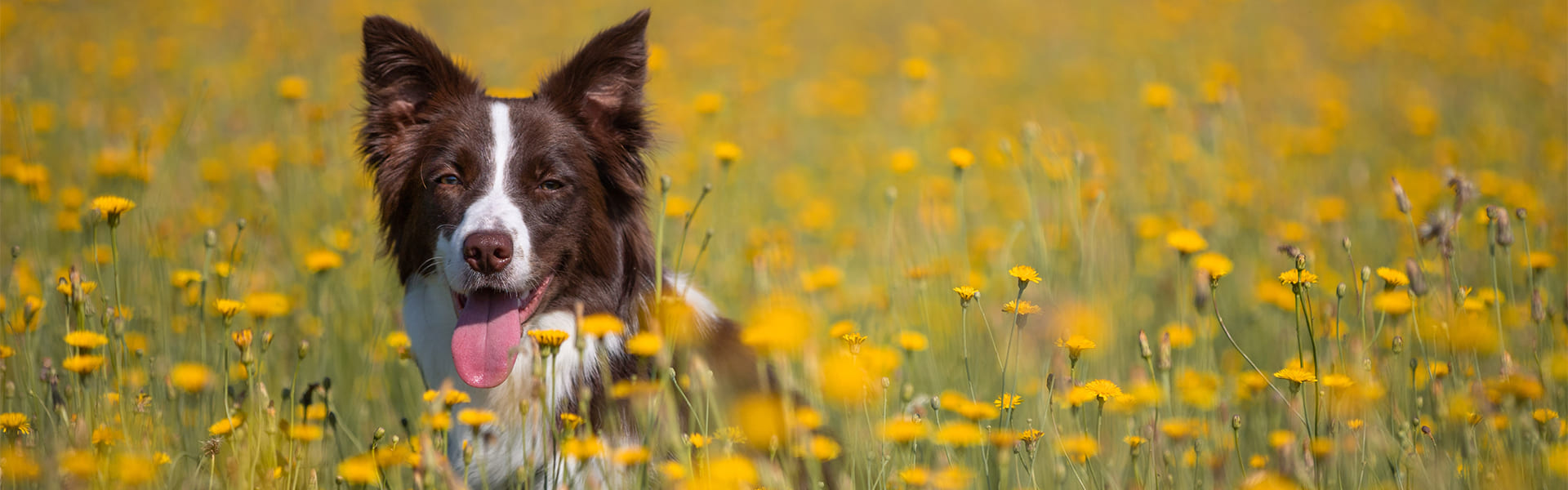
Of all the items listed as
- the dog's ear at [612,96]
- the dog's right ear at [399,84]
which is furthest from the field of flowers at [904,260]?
the dog's right ear at [399,84]

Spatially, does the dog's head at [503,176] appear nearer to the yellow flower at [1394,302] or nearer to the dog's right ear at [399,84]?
the dog's right ear at [399,84]

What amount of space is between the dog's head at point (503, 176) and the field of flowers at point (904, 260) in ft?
0.83

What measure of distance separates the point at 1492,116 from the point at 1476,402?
5779mm

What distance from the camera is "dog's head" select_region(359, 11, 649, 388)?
260cm

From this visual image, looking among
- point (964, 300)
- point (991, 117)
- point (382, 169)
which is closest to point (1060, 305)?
point (964, 300)

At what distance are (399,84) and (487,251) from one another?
74 centimetres

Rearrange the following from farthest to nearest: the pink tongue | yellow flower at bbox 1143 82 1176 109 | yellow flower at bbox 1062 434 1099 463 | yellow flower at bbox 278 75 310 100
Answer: yellow flower at bbox 1143 82 1176 109
yellow flower at bbox 278 75 310 100
the pink tongue
yellow flower at bbox 1062 434 1099 463

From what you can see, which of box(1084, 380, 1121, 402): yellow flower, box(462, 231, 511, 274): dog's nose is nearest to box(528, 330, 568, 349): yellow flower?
box(462, 231, 511, 274): dog's nose

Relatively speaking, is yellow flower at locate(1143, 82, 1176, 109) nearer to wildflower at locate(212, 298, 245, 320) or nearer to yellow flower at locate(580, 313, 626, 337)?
yellow flower at locate(580, 313, 626, 337)

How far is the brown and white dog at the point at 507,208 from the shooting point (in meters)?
2.60

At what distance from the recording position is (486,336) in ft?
8.64

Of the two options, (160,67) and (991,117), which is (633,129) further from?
(160,67)

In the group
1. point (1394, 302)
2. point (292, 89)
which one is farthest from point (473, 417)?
point (292, 89)

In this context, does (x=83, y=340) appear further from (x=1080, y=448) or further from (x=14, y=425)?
(x=1080, y=448)
